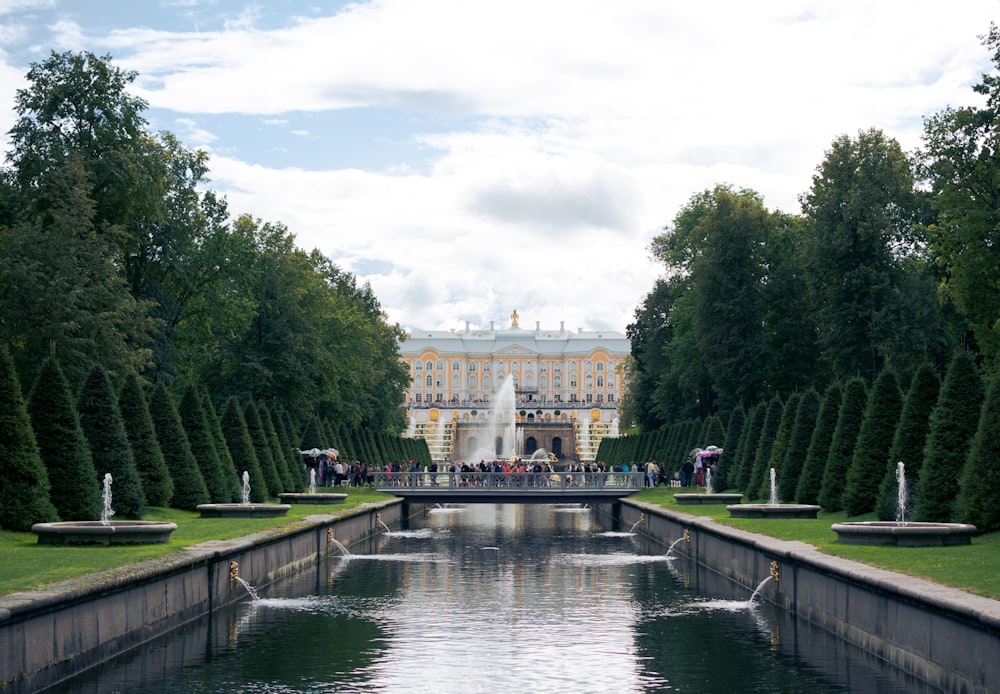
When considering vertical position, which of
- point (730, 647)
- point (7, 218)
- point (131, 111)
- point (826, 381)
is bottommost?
point (730, 647)

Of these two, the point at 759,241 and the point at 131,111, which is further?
the point at 759,241

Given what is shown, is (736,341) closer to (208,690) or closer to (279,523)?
(279,523)

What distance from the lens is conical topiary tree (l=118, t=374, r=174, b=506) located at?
30391 mm

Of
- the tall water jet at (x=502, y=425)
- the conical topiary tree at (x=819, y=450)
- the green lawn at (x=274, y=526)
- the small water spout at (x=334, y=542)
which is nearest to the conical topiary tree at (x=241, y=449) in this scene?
the small water spout at (x=334, y=542)

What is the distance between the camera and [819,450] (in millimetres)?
34312

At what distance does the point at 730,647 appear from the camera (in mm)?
16203

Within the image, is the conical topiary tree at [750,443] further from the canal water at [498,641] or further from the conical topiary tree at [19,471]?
the conical topiary tree at [19,471]

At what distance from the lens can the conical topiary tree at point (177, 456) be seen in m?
32.8

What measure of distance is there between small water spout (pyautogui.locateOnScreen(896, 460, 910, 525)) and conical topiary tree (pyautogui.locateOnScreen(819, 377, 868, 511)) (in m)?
5.83

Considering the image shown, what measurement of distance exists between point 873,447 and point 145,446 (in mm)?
16588

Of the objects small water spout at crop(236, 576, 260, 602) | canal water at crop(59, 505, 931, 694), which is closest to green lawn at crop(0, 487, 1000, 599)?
Answer: small water spout at crop(236, 576, 260, 602)

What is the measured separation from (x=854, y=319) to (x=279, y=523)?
30.1 meters

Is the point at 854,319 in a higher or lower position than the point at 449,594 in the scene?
higher

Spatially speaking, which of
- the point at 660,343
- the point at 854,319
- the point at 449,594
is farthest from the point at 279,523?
the point at 660,343
